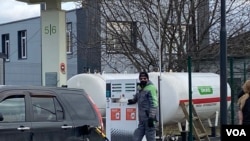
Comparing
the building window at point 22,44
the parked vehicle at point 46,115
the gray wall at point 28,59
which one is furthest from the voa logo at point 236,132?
the building window at point 22,44

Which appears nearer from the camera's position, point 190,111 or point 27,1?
point 190,111

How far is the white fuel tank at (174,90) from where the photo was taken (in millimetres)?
14938

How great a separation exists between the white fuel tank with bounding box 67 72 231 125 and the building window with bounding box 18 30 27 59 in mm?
25680

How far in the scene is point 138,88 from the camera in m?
13.4

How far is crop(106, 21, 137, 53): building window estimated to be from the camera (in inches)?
872

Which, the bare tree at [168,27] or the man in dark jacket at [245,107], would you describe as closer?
the man in dark jacket at [245,107]

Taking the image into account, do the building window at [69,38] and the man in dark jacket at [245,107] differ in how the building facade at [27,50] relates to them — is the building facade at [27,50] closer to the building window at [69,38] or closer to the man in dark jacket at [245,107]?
the building window at [69,38]

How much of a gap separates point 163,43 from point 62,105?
12.5 m

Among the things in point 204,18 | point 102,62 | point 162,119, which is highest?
point 204,18

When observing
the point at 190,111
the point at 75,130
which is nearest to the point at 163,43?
the point at 190,111

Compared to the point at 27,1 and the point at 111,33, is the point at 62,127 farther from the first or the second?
the point at 111,33

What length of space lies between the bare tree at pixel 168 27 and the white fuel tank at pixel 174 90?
425 cm

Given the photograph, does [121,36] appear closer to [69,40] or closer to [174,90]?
[69,40]

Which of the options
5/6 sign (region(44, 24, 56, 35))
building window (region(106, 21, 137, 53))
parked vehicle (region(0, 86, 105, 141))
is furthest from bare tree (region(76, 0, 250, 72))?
parked vehicle (region(0, 86, 105, 141))
